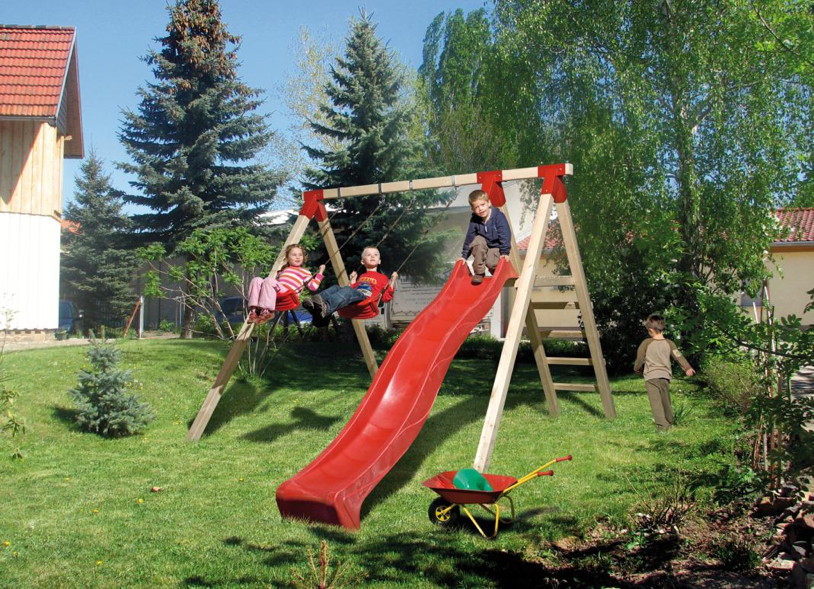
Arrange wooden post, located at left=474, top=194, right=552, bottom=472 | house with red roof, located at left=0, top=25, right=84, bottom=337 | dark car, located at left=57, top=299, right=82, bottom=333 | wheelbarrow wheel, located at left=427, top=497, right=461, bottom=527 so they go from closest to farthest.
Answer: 1. wheelbarrow wheel, located at left=427, top=497, right=461, bottom=527
2. wooden post, located at left=474, top=194, right=552, bottom=472
3. house with red roof, located at left=0, top=25, right=84, bottom=337
4. dark car, located at left=57, top=299, right=82, bottom=333

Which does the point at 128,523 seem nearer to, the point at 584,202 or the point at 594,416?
the point at 594,416

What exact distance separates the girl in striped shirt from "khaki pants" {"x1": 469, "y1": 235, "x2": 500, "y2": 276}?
173 cm

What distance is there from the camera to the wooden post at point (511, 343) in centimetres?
695

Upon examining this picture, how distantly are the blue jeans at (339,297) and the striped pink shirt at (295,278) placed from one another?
0.36 m

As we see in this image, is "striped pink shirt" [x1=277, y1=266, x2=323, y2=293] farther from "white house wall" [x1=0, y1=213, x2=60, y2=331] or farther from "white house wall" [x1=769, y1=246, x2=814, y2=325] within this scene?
"white house wall" [x1=769, y1=246, x2=814, y2=325]

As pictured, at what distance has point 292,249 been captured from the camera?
9.41 m

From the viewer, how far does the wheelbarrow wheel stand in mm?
6066

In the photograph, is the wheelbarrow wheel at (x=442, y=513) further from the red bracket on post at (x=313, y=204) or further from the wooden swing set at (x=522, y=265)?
the red bracket on post at (x=313, y=204)

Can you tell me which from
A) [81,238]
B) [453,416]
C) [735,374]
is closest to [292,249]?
[453,416]

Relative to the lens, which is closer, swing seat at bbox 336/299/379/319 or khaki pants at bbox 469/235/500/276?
khaki pants at bbox 469/235/500/276

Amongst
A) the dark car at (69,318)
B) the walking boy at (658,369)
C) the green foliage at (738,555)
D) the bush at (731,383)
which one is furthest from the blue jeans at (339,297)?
the dark car at (69,318)

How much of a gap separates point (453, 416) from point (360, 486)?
499cm

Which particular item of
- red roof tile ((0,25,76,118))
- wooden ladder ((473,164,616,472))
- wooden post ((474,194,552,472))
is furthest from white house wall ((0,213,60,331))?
wooden post ((474,194,552,472))

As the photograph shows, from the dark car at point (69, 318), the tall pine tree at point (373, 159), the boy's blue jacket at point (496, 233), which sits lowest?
the dark car at point (69, 318)
